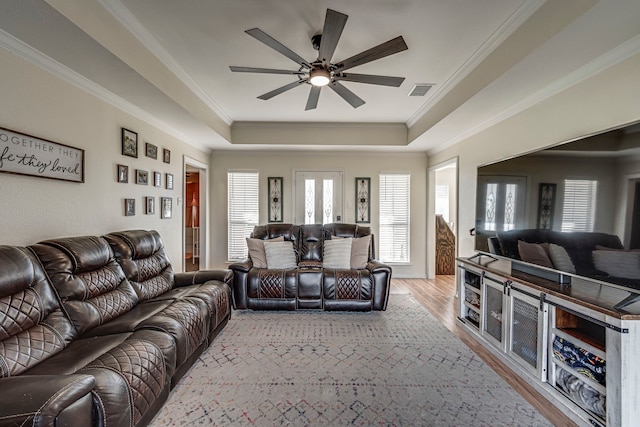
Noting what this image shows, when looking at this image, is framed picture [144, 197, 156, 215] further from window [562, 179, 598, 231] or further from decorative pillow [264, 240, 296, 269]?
window [562, 179, 598, 231]

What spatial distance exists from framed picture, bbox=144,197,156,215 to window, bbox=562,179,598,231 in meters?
4.19

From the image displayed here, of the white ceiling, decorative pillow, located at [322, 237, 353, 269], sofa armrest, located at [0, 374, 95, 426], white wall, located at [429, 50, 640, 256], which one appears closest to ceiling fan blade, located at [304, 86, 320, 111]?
the white ceiling

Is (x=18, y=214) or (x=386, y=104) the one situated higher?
(x=386, y=104)

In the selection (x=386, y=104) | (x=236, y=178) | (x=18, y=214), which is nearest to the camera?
(x=18, y=214)

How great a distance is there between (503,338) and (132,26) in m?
3.97

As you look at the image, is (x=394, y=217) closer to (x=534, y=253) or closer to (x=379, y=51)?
(x=534, y=253)

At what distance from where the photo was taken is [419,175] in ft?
18.4

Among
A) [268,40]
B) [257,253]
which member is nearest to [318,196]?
[257,253]

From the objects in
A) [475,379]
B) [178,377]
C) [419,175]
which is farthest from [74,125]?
[419,175]

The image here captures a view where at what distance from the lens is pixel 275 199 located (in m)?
5.57

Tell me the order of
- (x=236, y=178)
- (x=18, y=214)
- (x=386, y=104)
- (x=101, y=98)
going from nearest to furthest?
(x=18, y=214), (x=101, y=98), (x=386, y=104), (x=236, y=178)

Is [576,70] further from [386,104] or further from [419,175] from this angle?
[419,175]

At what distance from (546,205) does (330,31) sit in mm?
2104

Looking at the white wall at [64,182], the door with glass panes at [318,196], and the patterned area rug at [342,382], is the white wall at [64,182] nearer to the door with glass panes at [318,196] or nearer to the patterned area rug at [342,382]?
the patterned area rug at [342,382]
